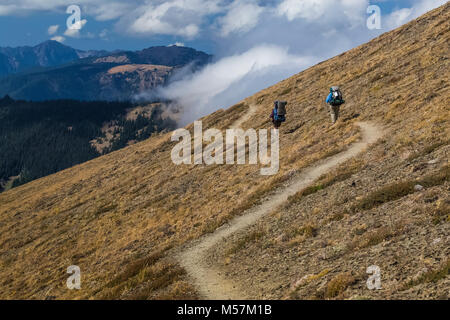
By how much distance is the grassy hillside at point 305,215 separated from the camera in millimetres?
12461

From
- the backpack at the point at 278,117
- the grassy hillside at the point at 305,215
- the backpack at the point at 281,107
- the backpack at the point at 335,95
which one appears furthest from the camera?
the backpack at the point at 278,117

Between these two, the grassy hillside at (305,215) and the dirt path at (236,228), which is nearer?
the grassy hillside at (305,215)

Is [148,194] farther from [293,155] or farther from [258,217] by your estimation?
[258,217]

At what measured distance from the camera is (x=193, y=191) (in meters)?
32.6

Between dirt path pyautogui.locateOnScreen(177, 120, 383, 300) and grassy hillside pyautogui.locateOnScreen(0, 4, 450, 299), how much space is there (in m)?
0.58

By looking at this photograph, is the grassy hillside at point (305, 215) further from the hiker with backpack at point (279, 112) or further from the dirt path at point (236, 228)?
the hiker with backpack at point (279, 112)

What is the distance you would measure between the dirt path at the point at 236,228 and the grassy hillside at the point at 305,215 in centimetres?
58

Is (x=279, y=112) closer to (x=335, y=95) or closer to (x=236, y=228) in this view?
(x=335, y=95)

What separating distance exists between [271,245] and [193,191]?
16.9 metres

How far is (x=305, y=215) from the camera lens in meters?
18.2

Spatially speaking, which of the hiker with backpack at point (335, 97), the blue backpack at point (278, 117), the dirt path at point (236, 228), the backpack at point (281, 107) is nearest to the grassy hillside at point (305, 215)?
the dirt path at point (236, 228)

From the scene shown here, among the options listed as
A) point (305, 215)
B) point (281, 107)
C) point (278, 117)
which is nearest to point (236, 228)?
point (305, 215)

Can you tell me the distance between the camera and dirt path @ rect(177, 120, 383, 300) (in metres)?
14.2
